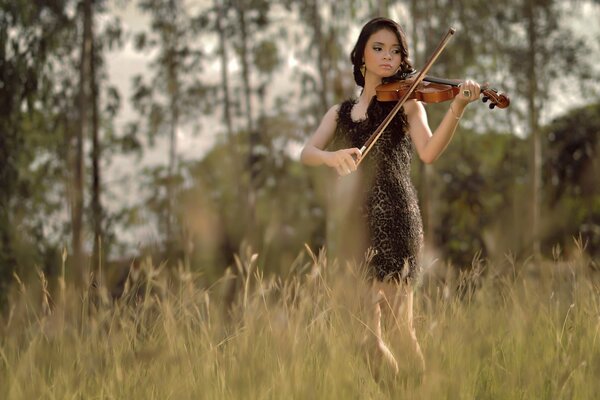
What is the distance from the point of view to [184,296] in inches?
130

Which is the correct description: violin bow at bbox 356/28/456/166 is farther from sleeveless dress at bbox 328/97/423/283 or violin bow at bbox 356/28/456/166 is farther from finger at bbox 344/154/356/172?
sleeveless dress at bbox 328/97/423/283

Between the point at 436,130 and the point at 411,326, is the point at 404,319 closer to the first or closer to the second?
the point at 411,326

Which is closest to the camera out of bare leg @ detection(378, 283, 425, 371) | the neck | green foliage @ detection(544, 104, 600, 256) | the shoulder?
bare leg @ detection(378, 283, 425, 371)

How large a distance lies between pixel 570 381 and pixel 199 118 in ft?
73.6

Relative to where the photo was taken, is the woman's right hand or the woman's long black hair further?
the woman's long black hair

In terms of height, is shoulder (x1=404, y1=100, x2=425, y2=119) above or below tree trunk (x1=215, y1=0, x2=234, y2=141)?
below

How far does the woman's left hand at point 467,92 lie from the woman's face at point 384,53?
451mm

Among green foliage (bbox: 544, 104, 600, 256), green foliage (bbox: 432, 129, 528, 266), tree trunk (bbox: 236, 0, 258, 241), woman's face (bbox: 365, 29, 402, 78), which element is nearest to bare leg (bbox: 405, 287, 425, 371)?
woman's face (bbox: 365, 29, 402, 78)

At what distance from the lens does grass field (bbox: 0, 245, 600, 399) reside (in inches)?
114

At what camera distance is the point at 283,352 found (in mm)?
3062

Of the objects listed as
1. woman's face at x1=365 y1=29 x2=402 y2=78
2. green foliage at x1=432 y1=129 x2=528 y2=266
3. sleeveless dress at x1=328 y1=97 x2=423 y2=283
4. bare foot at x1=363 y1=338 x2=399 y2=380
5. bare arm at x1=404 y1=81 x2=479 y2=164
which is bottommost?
green foliage at x1=432 y1=129 x2=528 y2=266

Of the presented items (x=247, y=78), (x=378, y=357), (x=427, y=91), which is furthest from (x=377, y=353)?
(x=247, y=78)

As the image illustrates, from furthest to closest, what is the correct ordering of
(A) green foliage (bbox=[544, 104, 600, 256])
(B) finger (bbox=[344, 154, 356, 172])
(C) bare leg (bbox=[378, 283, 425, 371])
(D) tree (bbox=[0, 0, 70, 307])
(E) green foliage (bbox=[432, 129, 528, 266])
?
1. (E) green foliage (bbox=[432, 129, 528, 266])
2. (A) green foliage (bbox=[544, 104, 600, 256])
3. (D) tree (bbox=[0, 0, 70, 307])
4. (B) finger (bbox=[344, 154, 356, 172])
5. (C) bare leg (bbox=[378, 283, 425, 371])

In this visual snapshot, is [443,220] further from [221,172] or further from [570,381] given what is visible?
[570,381]
